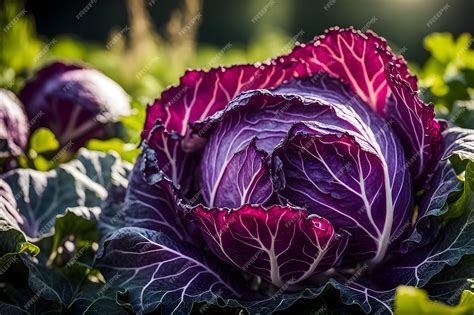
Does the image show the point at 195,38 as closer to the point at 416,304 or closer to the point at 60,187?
the point at 60,187

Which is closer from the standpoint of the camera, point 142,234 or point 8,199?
point 142,234

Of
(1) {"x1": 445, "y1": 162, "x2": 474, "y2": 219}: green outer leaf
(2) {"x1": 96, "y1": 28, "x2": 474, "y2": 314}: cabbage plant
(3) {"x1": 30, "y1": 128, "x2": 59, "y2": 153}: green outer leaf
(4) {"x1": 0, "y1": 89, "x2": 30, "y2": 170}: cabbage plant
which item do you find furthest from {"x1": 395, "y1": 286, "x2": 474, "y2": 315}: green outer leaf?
(3) {"x1": 30, "y1": 128, "x2": 59, "y2": 153}: green outer leaf

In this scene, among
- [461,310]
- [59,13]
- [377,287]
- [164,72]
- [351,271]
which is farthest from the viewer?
[59,13]

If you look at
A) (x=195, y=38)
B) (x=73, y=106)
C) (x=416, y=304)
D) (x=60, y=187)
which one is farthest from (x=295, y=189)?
(x=195, y=38)

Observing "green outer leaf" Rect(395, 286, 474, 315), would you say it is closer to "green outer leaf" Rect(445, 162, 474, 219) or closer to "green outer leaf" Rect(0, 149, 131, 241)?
"green outer leaf" Rect(445, 162, 474, 219)

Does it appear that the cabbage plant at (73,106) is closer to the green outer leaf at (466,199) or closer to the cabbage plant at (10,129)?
the cabbage plant at (10,129)

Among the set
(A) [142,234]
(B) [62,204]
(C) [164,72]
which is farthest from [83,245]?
(C) [164,72]

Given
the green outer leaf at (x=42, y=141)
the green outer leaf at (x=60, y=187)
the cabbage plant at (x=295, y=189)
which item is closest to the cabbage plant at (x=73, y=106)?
the green outer leaf at (x=42, y=141)

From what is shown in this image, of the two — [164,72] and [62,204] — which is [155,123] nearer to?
[62,204]
